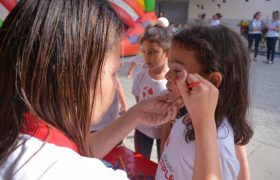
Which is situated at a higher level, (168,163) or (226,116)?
(226,116)

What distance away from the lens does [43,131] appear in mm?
510

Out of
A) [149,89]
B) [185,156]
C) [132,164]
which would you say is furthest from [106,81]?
[149,89]

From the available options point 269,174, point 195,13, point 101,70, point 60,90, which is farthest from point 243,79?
point 195,13

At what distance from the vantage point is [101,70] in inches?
25.6

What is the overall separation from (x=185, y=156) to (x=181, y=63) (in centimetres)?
40

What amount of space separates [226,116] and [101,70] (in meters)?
0.67

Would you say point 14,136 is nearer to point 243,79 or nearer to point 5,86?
point 5,86

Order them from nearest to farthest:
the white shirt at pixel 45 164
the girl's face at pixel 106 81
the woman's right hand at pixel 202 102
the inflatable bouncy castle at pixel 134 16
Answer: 1. the white shirt at pixel 45 164
2. the girl's face at pixel 106 81
3. the woman's right hand at pixel 202 102
4. the inflatable bouncy castle at pixel 134 16

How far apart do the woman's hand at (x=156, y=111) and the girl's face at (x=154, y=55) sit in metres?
0.87

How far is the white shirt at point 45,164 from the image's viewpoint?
0.44 m

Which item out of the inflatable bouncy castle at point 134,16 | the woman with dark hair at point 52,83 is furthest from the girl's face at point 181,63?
the inflatable bouncy castle at point 134,16

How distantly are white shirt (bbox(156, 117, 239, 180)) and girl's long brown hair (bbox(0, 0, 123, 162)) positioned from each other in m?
0.52

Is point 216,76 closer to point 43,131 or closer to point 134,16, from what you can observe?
point 43,131

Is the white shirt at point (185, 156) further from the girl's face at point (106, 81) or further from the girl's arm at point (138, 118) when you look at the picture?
the girl's face at point (106, 81)
